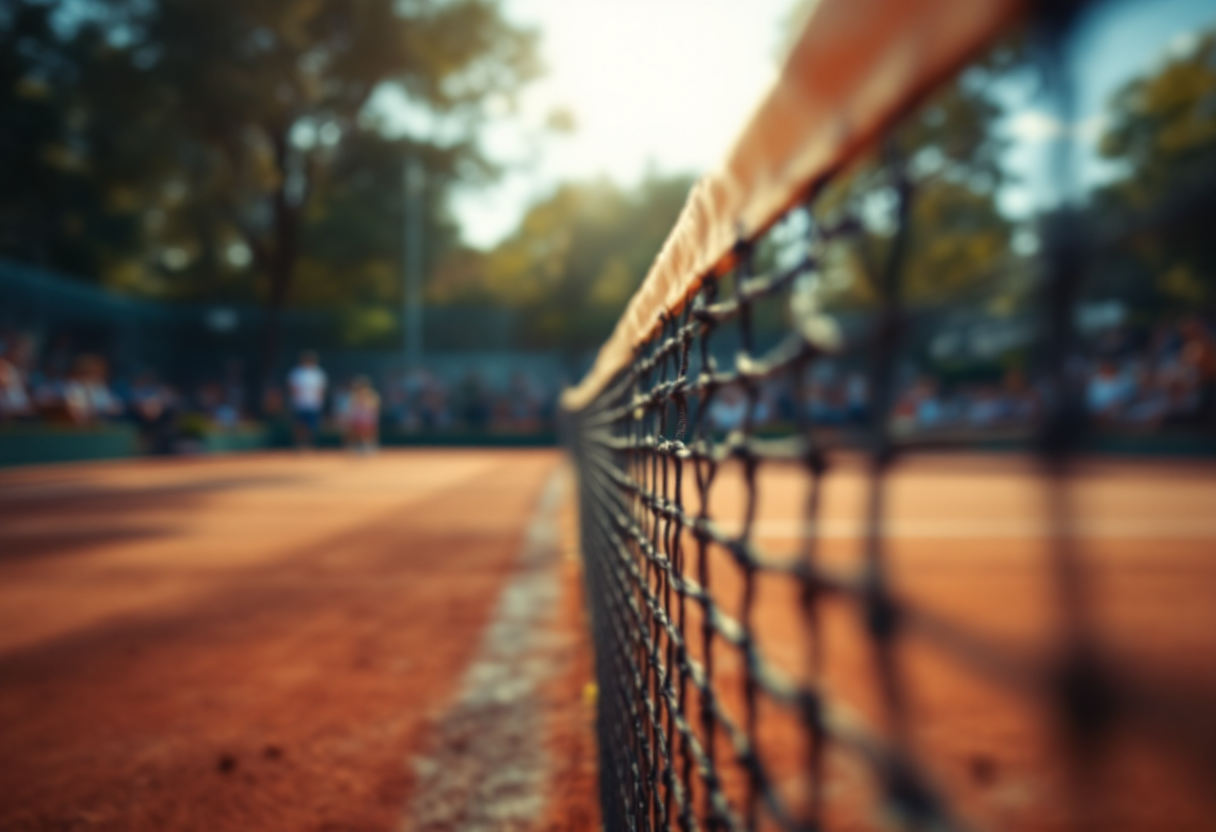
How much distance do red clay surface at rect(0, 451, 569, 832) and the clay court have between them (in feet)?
0.04

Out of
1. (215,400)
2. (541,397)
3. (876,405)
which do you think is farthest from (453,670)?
(541,397)

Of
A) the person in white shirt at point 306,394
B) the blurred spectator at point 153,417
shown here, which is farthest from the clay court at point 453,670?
the blurred spectator at point 153,417

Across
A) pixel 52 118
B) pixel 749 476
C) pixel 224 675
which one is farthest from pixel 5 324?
pixel 749 476

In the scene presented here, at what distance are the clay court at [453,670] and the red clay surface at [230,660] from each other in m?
0.01

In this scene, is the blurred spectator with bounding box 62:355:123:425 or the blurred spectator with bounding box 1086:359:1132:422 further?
the blurred spectator with bounding box 62:355:123:425

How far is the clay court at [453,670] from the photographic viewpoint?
49 centimetres

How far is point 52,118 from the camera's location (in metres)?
24.2

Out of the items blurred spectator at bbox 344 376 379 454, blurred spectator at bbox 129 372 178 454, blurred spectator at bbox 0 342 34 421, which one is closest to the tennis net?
blurred spectator at bbox 0 342 34 421

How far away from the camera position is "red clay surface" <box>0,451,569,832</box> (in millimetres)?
2059

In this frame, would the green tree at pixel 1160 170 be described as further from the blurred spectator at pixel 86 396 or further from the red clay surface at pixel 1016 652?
the blurred spectator at pixel 86 396

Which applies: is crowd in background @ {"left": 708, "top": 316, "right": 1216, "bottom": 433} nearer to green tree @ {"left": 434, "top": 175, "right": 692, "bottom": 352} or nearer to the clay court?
the clay court

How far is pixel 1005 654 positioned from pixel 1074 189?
0.22 metres

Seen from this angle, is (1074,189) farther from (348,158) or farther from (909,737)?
(348,158)

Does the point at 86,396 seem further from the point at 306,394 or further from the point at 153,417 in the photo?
the point at 306,394
